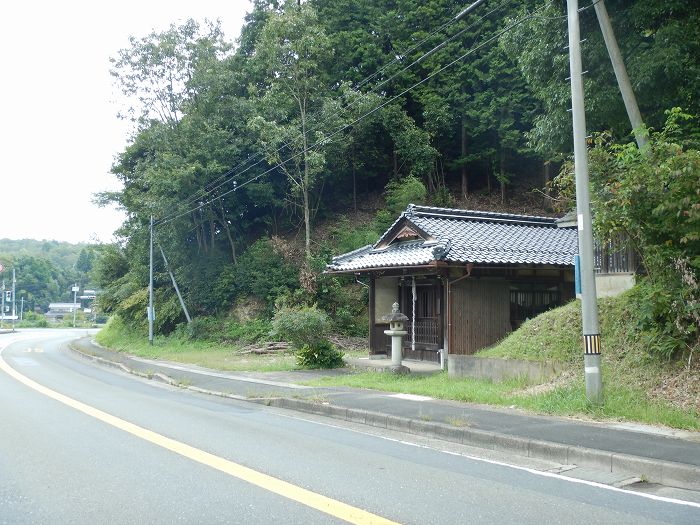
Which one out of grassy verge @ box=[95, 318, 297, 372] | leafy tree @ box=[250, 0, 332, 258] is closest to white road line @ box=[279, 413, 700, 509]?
grassy verge @ box=[95, 318, 297, 372]

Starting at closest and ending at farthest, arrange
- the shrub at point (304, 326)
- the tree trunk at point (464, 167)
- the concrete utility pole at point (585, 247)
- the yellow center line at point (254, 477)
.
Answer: the yellow center line at point (254, 477) → the concrete utility pole at point (585, 247) → the shrub at point (304, 326) → the tree trunk at point (464, 167)

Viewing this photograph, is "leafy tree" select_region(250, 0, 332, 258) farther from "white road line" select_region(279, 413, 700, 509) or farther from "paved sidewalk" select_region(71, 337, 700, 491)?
"white road line" select_region(279, 413, 700, 509)

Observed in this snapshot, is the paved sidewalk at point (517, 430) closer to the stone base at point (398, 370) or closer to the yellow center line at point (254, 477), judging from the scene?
the stone base at point (398, 370)

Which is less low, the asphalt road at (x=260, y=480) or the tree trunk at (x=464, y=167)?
the tree trunk at (x=464, y=167)

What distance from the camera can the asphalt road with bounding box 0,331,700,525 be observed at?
5281mm

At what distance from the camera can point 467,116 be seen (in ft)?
110

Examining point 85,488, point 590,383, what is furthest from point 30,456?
point 590,383

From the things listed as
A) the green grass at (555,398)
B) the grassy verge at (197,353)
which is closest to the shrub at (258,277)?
the grassy verge at (197,353)

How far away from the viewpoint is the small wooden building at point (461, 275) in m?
17.2

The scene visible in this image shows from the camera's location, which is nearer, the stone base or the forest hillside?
the stone base

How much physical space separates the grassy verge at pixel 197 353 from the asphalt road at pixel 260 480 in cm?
1019

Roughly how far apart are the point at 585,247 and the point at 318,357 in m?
10.9

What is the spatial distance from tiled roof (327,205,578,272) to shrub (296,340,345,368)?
2788 mm

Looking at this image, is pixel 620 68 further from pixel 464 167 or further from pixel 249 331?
pixel 464 167
